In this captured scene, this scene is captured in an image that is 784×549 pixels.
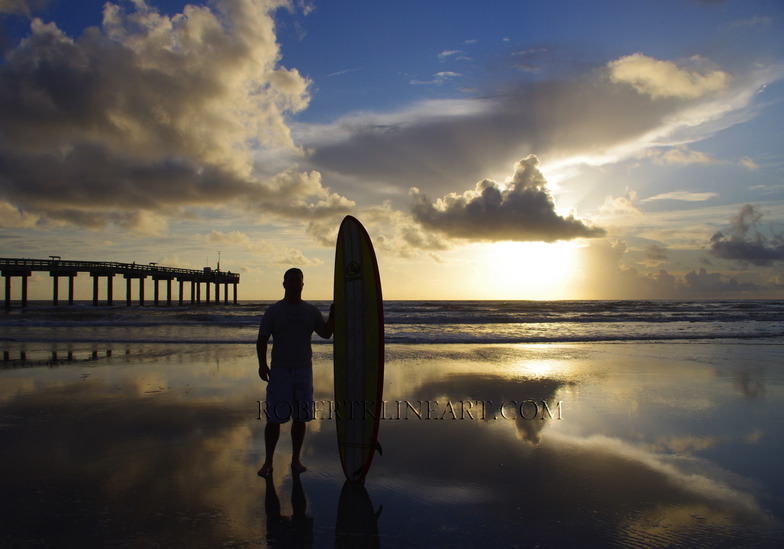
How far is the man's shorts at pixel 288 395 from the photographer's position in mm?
3715

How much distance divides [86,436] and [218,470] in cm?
195

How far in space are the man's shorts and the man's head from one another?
1.99 ft

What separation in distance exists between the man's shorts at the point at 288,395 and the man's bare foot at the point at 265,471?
37 cm

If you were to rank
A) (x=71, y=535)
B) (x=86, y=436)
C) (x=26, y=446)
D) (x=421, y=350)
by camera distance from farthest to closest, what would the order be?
(x=421, y=350), (x=86, y=436), (x=26, y=446), (x=71, y=535)

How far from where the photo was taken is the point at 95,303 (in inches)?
1693

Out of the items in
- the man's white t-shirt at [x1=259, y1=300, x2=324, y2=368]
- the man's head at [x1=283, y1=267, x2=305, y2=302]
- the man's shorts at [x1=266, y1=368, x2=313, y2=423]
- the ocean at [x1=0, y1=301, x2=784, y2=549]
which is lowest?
the ocean at [x1=0, y1=301, x2=784, y2=549]

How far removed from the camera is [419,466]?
3959 mm

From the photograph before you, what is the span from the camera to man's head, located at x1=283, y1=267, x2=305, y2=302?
12.6ft

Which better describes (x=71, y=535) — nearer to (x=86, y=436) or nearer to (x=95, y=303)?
(x=86, y=436)

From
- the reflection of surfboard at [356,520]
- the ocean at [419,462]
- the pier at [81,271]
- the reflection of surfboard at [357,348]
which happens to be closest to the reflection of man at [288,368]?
the reflection of surfboard at [357,348]

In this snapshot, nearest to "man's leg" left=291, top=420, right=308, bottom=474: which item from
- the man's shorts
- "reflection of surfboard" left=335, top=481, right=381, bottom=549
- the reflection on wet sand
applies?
the man's shorts

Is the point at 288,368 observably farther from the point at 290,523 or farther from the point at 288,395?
the point at 290,523

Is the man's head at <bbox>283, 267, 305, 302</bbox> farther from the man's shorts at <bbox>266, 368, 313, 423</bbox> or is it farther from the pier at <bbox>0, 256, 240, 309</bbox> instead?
the pier at <bbox>0, 256, 240, 309</bbox>

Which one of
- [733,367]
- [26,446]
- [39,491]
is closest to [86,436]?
[26,446]
